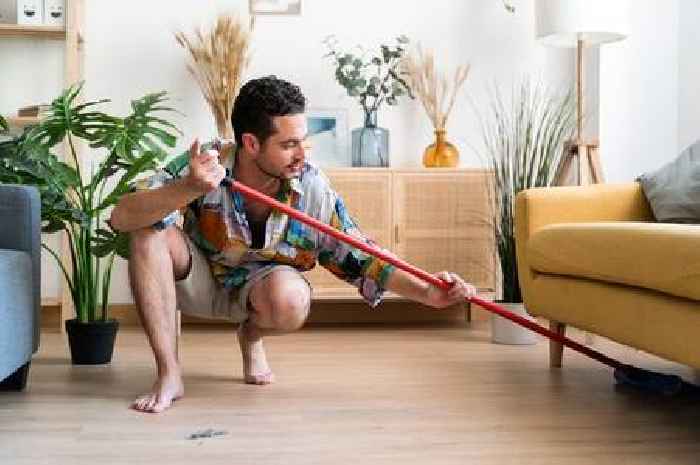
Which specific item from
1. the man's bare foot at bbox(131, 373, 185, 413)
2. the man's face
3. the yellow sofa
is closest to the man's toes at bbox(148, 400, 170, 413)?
the man's bare foot at bbox(131, 373, 185, 413)

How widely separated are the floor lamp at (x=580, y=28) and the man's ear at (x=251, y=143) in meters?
1.65

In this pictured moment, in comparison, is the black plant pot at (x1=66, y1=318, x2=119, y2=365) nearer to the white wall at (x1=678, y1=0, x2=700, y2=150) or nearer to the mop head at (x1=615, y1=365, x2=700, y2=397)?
the mop head at (x1=615, y1=365, x2=700, y2=397)

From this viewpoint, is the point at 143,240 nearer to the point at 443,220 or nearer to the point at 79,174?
the point at 79,174

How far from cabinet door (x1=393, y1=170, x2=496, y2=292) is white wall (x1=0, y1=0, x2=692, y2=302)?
1.17ft

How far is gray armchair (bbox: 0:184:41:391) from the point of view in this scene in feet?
7.74

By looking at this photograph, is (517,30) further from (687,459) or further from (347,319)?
(687,459)

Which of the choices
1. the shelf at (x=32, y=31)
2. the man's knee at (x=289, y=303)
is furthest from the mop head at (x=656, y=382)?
the shelf at (x=32, y=31)

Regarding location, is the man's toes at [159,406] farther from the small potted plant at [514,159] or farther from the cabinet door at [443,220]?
the cabinet door at [443,220]

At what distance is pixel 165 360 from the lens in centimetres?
249

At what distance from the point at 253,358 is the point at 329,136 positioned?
169cm

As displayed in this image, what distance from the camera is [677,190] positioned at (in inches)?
118

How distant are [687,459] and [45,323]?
291 cm

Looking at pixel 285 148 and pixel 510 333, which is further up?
pixel 285 148

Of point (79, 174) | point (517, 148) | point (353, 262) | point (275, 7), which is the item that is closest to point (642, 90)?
point (517, 148)
